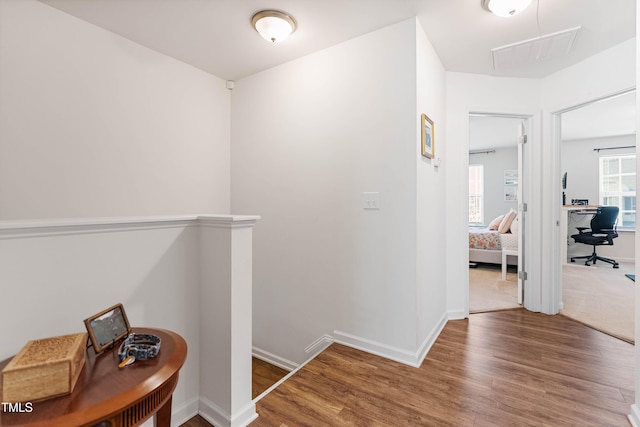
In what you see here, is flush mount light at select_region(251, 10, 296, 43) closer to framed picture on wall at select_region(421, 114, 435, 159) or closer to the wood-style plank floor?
framed picture on wall at select_region(421, 114, 435, 159)

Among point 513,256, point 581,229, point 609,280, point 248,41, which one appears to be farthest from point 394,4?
point 581,229

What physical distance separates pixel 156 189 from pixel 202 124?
83 cm

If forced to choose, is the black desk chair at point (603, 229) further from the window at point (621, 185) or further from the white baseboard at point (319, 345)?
the white baseboard at point (319, 345)

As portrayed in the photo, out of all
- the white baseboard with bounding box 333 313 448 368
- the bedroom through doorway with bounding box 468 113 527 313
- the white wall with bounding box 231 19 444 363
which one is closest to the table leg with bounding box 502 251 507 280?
the bedroom through doorway with bounding box 468 113 527 313

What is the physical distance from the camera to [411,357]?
2102 mm

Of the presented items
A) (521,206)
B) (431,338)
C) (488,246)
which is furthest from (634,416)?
(488,246)

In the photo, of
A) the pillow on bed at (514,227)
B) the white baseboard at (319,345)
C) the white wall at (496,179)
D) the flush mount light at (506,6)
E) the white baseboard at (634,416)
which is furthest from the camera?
the white wall at (496,179)

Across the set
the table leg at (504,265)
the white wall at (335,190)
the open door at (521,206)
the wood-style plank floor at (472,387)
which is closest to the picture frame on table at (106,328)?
the wood-style plank floor at (472,387)

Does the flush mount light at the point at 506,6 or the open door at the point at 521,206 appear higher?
the flush mount light at the point at 506,6

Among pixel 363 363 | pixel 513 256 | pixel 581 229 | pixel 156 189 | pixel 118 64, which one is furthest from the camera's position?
pixel 581 229

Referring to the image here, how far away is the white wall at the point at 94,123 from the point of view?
1.94 metres

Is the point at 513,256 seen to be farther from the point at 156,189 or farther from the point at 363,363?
the point at 156,189

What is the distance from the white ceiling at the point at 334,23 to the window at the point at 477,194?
5.15 meters

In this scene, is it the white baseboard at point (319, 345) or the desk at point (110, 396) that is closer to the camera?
the desk at point (110, 396)
